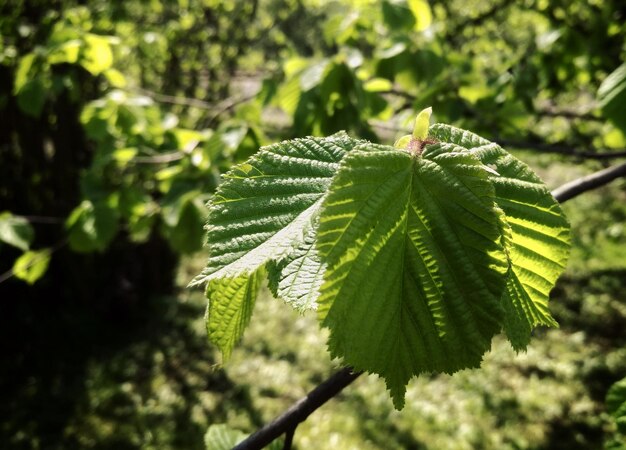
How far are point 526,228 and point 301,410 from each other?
398mm

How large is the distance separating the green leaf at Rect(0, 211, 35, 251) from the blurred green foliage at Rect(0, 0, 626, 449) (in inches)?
0.7

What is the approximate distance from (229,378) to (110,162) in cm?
313

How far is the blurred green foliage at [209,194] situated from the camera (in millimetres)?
2117

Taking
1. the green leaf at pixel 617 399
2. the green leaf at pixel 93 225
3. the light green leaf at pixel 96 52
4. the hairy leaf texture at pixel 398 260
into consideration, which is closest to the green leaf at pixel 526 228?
the hairy leaf texture at pixel 398 260

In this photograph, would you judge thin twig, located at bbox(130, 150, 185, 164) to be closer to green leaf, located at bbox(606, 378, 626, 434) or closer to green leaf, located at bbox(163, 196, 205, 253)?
green leaf, located at bbox(163, 196, 205, 253)

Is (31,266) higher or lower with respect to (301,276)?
lower

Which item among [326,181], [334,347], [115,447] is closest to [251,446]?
[334,347]

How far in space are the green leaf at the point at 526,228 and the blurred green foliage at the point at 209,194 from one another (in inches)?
35.9

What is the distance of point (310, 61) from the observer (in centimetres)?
219

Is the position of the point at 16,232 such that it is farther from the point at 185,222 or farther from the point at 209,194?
the point at 209,194

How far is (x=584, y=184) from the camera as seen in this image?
906 mm

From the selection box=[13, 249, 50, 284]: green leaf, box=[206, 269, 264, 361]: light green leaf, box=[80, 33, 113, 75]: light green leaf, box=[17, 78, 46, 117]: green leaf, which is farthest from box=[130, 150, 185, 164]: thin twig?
box=[206, 269, 264, 361]: light green leaf

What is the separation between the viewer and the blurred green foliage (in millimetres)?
2117

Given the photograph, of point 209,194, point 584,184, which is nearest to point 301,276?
point 584,184
